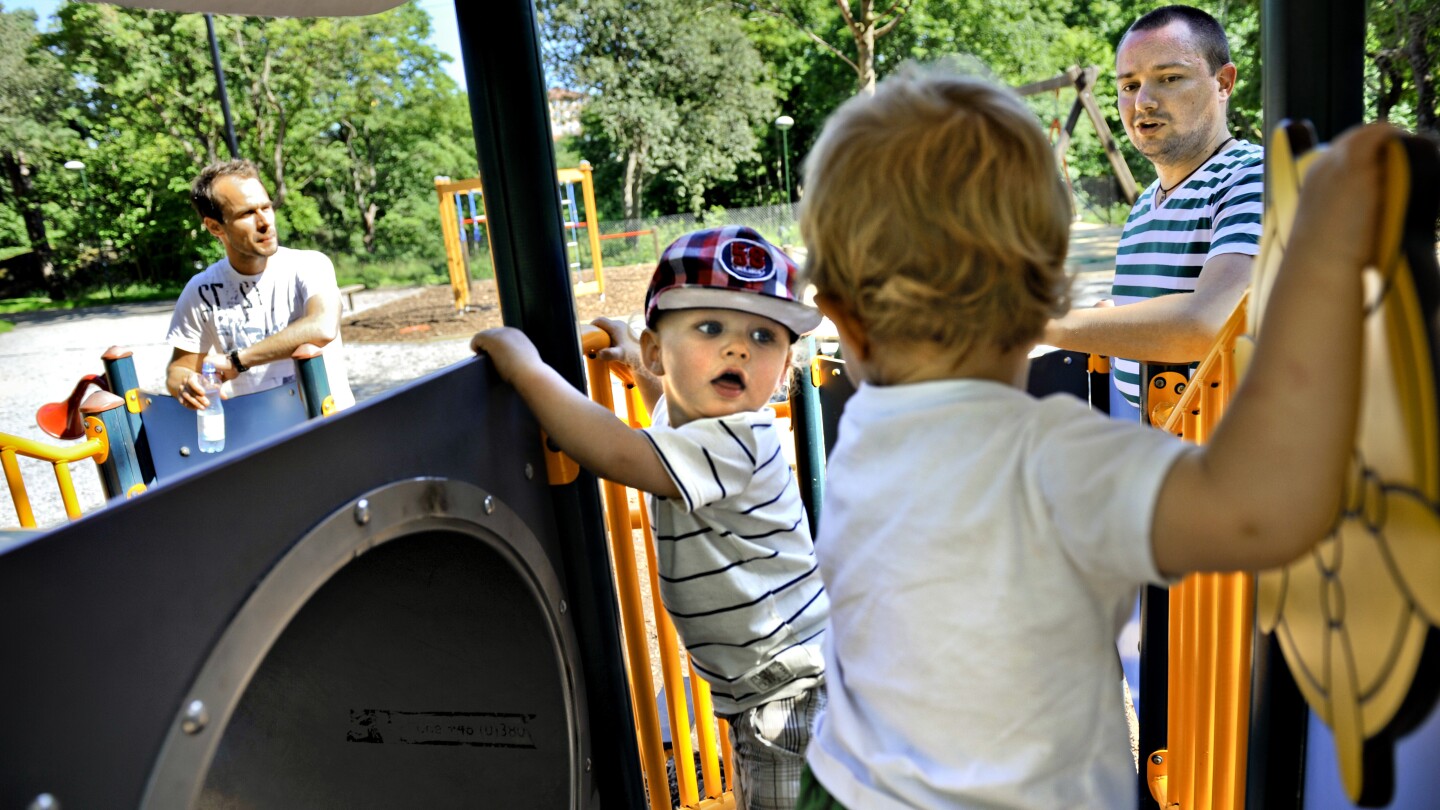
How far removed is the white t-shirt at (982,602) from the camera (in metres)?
0.92

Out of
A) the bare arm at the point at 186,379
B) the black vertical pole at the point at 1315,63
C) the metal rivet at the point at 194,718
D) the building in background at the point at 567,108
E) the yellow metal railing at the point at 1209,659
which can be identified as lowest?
the yellow metal railing at the point at 1209,659

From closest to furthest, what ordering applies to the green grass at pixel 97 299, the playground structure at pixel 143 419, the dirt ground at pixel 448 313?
the playground structure at pixel 143 419 < the dirt ground at pixel 448 313 < the green grass at pixel 97 299

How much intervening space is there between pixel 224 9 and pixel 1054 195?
1.53m

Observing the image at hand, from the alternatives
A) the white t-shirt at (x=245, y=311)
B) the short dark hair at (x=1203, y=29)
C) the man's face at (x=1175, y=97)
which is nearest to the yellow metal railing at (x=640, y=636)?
the man's face at (x=1175, y=97)

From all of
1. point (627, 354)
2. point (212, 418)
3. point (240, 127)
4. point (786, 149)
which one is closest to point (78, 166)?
point (240, 127)

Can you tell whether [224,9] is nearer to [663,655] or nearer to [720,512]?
[720,512]

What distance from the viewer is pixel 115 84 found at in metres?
22.5

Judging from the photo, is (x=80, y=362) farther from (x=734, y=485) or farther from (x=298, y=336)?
(x=734, y=485)

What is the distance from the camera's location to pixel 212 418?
12.9 ft

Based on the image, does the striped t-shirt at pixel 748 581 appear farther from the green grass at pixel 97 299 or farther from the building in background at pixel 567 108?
the building in background at pixel 567 108

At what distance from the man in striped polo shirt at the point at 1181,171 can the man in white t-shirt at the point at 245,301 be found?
2763 mm

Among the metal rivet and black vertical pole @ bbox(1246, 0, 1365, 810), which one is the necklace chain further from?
the metal rivet

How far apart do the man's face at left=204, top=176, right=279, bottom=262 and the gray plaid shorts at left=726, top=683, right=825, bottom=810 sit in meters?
3.08

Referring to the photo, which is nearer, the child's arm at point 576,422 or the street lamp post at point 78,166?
the child's arm at point 576,422
